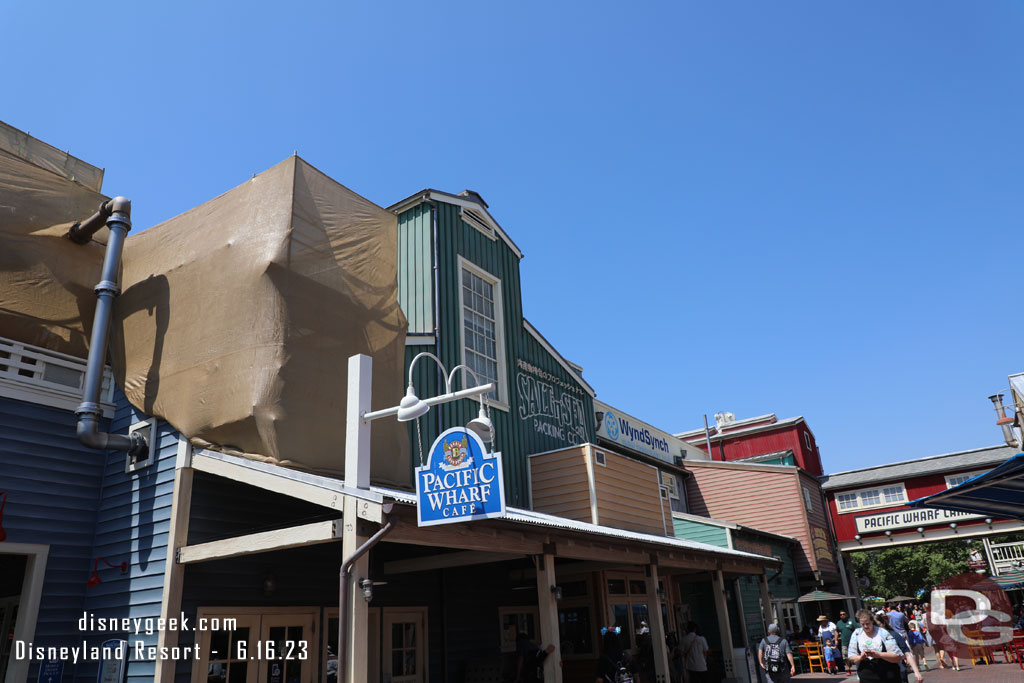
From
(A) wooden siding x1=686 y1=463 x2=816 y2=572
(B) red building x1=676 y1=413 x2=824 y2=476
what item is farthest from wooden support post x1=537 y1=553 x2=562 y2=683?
(B) red building x1=676 y1=413 x2=824 y2=476

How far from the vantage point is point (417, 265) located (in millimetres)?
12875

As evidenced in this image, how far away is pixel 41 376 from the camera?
899cm

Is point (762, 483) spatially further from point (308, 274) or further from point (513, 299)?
point (308, 274)

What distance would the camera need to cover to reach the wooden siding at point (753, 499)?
78.5ft

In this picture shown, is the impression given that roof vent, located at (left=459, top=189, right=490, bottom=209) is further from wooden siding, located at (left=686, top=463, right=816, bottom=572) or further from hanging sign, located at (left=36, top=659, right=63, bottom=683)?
wooden siding, located at (left=686, top=463, right=816, bottom=572)

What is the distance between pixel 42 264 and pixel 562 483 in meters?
9.19

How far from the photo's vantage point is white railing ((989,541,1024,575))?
1295 inches

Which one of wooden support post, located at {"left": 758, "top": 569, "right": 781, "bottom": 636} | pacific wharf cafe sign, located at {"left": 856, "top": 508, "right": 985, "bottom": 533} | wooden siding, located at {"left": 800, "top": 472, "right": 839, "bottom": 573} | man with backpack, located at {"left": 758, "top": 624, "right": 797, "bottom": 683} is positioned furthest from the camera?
pacific wharf cafe sign, located at {"left": 856, "top": 508, "right": 985, "bottom": 533}

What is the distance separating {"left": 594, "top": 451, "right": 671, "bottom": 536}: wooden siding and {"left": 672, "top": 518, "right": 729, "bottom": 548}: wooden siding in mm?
4094

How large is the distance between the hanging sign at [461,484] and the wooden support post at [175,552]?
3.18 metres

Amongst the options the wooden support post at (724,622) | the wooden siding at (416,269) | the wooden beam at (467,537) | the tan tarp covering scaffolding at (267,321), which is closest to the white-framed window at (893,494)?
the wooden support post at (724,622)

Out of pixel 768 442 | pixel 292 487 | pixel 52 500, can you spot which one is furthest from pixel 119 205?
pixel 768 442

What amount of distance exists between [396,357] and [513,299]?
4.81m

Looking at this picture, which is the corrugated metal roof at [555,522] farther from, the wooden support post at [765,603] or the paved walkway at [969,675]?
the paved walkway at [969,675]
